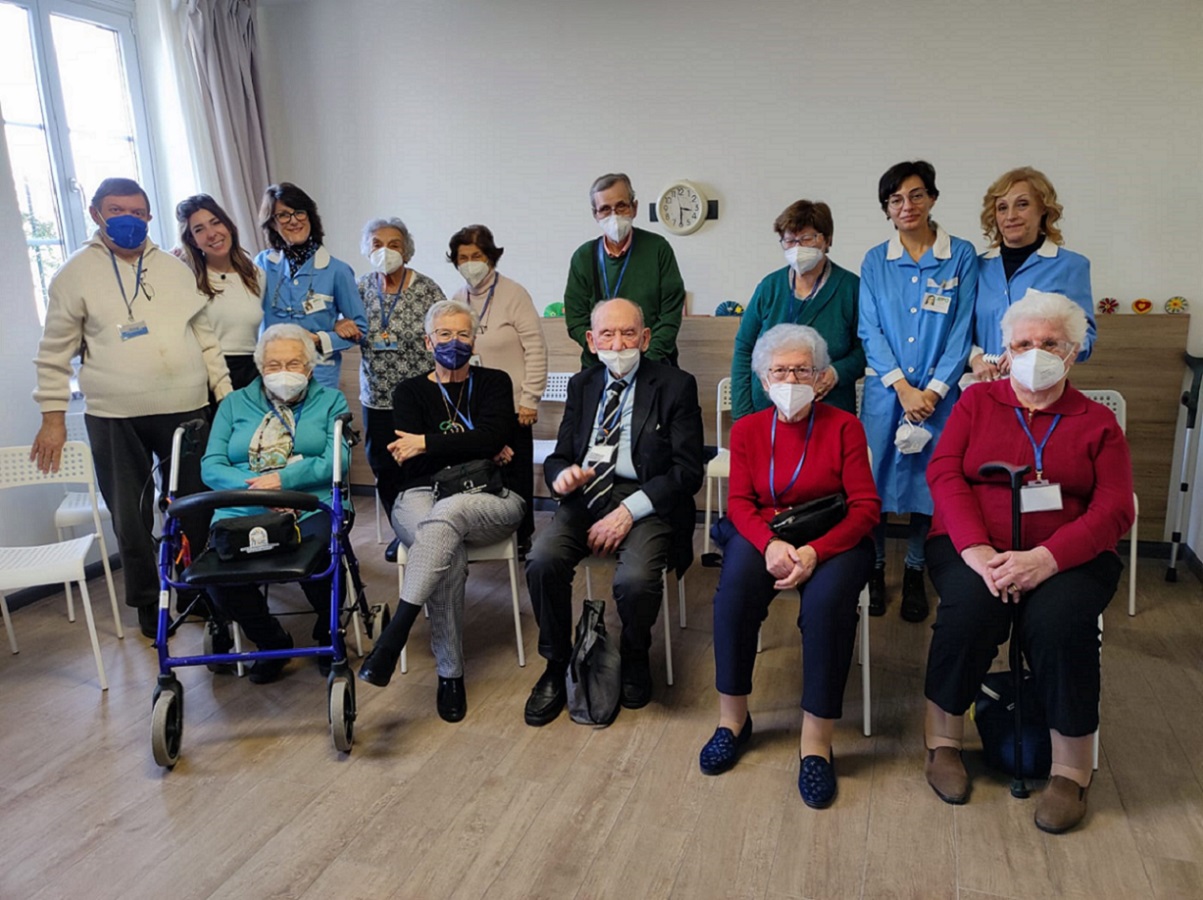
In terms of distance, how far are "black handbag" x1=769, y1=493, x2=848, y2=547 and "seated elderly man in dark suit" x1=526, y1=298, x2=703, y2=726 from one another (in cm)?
40

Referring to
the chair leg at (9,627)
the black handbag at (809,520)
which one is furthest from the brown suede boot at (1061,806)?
the chair leg at (9,627)

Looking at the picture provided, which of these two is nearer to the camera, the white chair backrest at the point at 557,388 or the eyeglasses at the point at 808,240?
the eyeglasses at the point at 808,240

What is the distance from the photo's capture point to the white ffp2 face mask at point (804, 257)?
9.77ft

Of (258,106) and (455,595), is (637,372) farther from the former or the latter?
(258,106)

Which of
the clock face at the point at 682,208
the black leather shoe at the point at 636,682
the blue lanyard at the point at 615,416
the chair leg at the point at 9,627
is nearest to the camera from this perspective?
the black leather shoe at the point at 636,682

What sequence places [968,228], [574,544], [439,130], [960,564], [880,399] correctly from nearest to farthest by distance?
[960,564] → [574,544] → [880,399] → [968,228] → [439,130]

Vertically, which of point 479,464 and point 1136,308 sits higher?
point 1136,308

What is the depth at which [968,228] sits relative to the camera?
4.12 metres

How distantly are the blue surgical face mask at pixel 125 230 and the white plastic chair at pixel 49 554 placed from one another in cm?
80

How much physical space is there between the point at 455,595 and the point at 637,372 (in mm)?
926

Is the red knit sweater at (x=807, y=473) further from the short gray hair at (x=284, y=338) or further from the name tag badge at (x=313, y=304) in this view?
the name tag badge at (x=313, y=304)

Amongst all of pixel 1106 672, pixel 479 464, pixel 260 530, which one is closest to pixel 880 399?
pixel 1106 672

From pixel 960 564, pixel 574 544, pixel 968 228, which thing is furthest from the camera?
pixel 968 228

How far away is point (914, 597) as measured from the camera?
324cm
